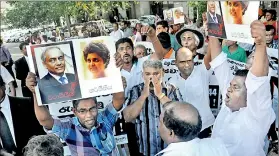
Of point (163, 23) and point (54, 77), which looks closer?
point (54, 77)

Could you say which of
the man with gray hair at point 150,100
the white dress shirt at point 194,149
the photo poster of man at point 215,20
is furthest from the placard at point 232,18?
the white dress shirt at point 194,149

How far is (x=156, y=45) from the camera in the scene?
269 centimetres

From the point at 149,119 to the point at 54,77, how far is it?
745 mm

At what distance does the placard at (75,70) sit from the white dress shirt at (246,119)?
28.1 inches

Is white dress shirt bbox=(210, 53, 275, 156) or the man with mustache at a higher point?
the man with mustache

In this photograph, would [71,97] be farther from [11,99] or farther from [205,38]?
[205,38]

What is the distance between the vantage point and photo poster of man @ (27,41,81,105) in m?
2.42

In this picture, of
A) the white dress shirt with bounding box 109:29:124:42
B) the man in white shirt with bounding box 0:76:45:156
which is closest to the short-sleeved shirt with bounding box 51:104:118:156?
the man in white shirt with bounding box 0:76:45:156

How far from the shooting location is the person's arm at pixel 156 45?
2666 millimetres

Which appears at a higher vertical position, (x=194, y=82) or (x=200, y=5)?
(x=200, y=5)

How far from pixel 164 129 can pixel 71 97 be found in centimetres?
69

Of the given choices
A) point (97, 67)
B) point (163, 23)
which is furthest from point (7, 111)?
point (163, 23)

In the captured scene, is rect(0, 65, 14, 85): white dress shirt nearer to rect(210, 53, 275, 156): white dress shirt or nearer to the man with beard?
the man with beard

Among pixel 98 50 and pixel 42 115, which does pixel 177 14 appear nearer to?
pixel 98 50
